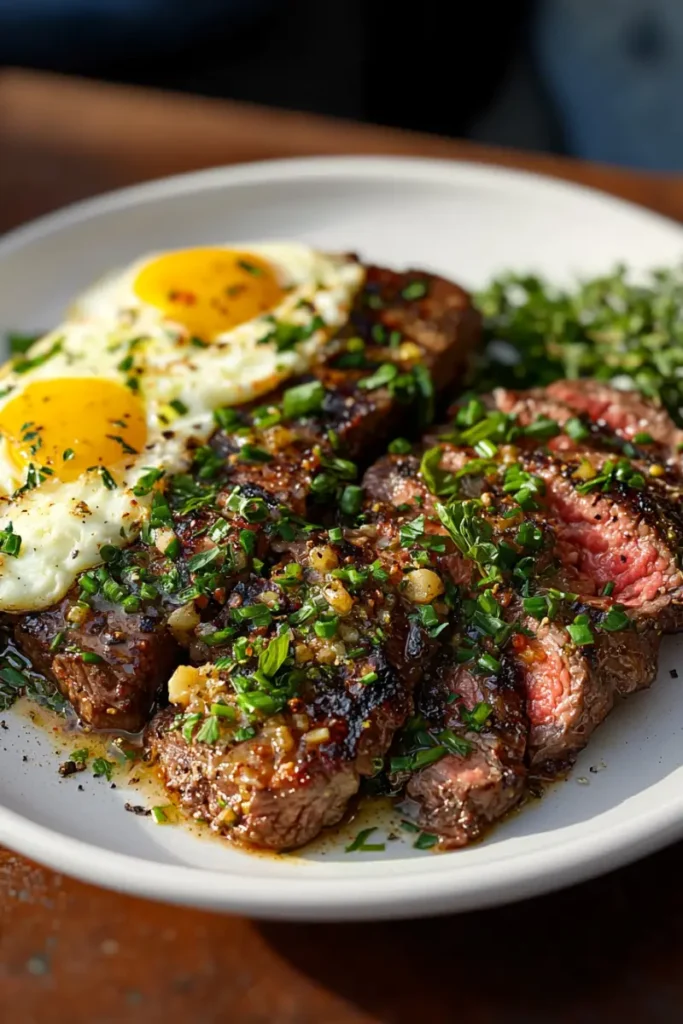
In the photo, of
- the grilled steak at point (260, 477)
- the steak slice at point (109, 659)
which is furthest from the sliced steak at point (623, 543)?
the steak slice at point (109, 659)

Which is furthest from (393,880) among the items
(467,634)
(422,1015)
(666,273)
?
(666,273)

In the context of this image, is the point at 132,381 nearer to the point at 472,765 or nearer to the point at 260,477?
the point at 260,477

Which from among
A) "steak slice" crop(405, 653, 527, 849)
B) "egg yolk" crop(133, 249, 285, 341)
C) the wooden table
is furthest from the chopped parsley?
the wooden table

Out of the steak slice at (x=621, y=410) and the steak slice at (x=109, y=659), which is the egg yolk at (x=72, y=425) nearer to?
the steak slice at (x=109, y=659)

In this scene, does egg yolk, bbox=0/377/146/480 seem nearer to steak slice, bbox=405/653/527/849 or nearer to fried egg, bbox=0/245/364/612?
fried egg, bbox=0/245/364/612

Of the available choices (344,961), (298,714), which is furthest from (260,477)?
(344,961)

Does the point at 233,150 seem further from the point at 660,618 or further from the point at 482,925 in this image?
the point at 482,925
